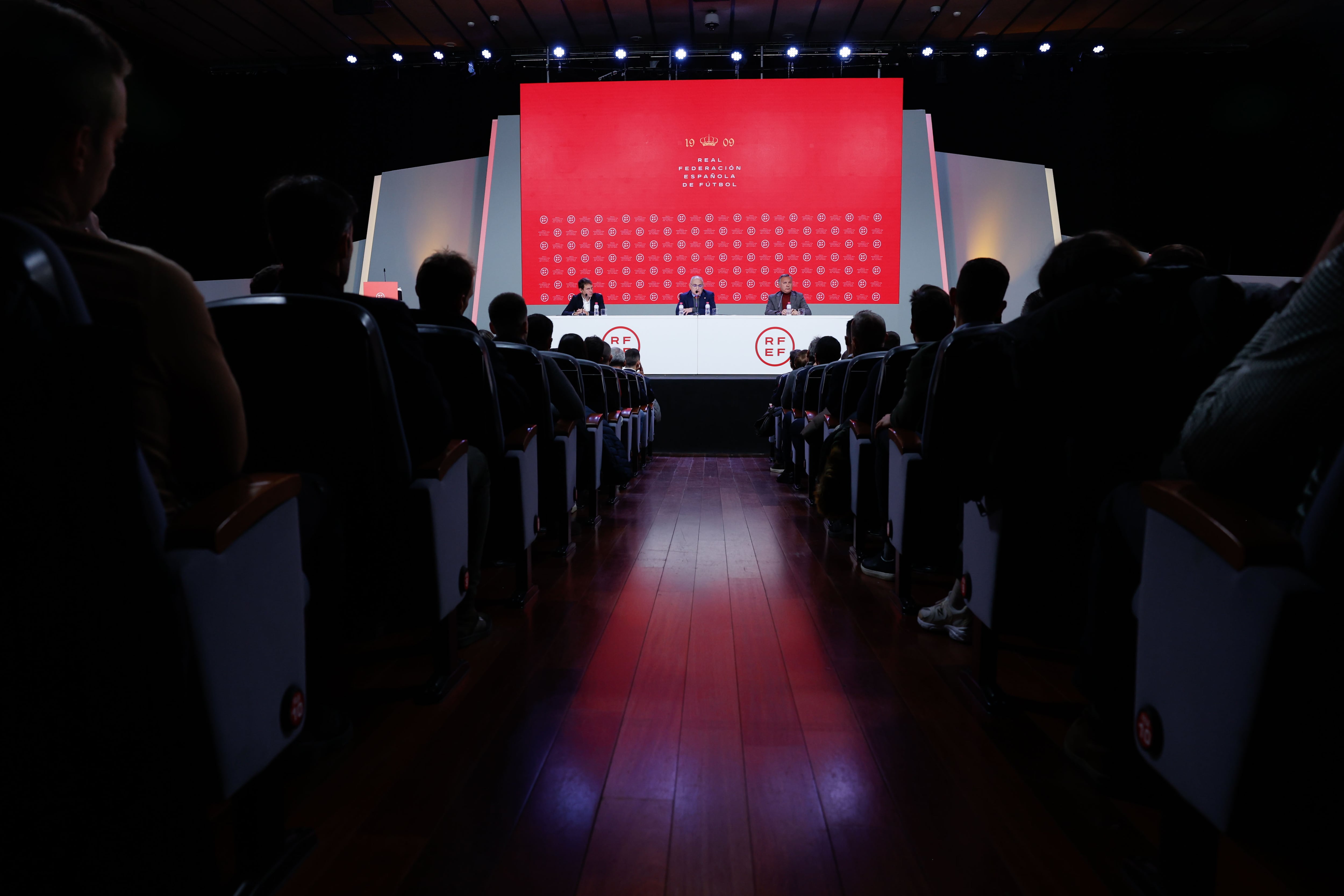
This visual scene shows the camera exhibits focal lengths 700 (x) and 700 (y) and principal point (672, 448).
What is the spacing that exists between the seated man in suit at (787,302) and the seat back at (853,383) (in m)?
4.89

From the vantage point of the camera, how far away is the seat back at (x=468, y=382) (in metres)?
1.84

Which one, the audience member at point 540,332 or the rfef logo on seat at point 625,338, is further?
the rfef logo on seat at point 625,338

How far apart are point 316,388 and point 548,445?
1.34 meters

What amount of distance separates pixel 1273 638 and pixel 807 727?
929 mm

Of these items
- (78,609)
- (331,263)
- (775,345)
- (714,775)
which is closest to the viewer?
(78,609)

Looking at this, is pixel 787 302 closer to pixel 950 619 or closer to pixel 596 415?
pixel 596 415

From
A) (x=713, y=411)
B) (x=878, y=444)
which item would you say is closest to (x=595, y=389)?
(x=878, y=444)

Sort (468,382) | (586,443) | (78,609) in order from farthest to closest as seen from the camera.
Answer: (586,443)
(468,382)
(78,609)

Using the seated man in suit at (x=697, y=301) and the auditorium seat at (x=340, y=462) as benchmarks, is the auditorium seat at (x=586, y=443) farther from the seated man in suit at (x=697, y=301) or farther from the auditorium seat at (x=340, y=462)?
the seated man in suit at (x=697, y=301)

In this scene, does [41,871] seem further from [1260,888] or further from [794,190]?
[794,190]

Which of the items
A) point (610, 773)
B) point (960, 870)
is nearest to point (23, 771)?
point (610, 773)

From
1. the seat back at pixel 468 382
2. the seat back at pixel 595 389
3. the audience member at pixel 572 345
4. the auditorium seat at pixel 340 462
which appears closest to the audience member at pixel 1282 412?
the auditorium seat at pixel 340 462

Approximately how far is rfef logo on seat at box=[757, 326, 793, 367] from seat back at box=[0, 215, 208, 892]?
22.7ft

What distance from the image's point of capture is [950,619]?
2090 mm
